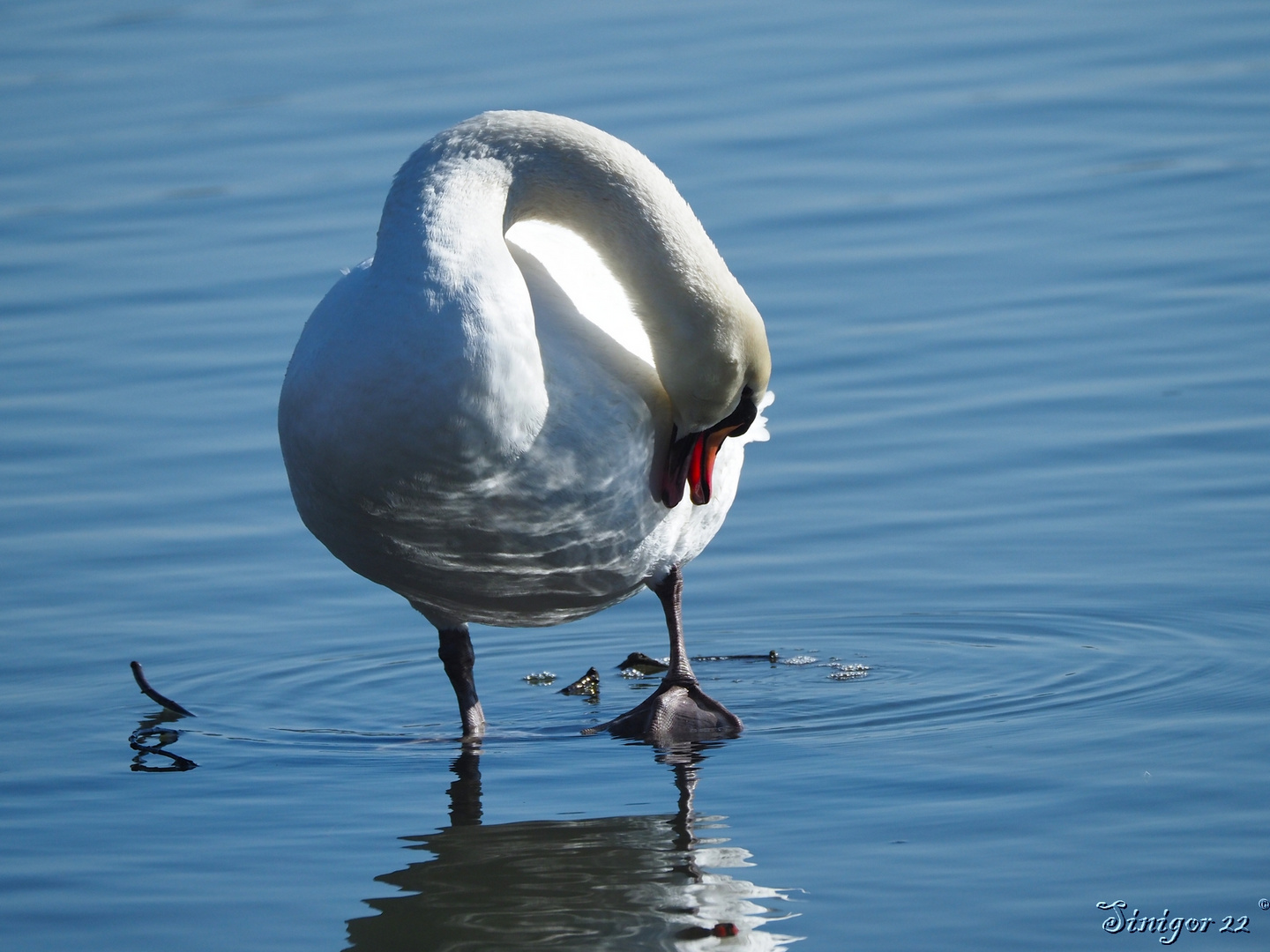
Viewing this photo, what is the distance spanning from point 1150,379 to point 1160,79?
5424 mm

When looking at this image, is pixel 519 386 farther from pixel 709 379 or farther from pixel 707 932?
pixel 707 932

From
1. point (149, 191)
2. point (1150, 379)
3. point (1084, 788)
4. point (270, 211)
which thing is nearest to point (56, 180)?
point (149, 191)

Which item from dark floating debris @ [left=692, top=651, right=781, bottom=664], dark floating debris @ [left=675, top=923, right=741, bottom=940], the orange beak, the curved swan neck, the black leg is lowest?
dark floating debris @ [left=675, top=923, right=741, bottom=940]

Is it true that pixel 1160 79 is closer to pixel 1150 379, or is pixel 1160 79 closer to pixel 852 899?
pixel 1150 379

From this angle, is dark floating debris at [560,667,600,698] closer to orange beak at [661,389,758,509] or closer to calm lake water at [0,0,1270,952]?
calm lake water at [0,0,1270,952]

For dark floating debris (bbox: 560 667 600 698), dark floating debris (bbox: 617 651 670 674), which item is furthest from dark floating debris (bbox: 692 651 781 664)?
dark floating debris (bbox: 560 667 600 698)

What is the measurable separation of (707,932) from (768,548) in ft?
10.3

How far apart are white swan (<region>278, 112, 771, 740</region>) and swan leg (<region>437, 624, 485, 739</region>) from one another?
17 cm

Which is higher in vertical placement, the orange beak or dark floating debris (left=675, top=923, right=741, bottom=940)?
the orange beak

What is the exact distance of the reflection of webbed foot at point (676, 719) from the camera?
5.71 meters

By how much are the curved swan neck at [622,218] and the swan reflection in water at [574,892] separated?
3.58ft

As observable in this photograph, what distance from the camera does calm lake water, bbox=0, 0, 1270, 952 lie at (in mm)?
4656

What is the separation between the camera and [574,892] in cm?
459

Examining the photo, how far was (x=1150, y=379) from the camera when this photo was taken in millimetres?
8609
